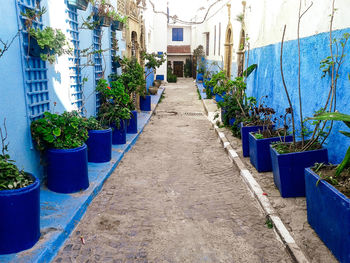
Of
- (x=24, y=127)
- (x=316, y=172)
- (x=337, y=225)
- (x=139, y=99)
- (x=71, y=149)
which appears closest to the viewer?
(x=337, y=225)

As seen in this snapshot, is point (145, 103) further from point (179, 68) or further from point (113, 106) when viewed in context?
point (179, 68)

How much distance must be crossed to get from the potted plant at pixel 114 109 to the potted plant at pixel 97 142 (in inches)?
28.7

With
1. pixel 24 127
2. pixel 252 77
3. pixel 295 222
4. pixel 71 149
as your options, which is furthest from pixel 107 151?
pixel 252 77

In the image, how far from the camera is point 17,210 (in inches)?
117

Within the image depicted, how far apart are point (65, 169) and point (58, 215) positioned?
2.40 ft

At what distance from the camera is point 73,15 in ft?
18.6

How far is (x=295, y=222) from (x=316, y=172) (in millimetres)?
694

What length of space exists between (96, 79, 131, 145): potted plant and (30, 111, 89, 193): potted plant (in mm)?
2152

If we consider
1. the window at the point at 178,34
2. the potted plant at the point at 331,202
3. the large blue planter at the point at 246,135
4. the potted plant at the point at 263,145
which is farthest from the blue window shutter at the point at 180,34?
the potted plant at the point at 331,202

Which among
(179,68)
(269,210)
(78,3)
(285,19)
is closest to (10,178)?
(269,210)

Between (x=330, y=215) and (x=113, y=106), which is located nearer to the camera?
(x=330, y=215)

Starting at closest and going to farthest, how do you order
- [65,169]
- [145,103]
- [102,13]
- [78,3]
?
[65,169]
[78,3]
[102,13]
[145,103]

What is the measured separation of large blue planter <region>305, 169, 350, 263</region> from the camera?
2760 mm

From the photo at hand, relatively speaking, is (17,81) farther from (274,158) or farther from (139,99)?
(139,99)
